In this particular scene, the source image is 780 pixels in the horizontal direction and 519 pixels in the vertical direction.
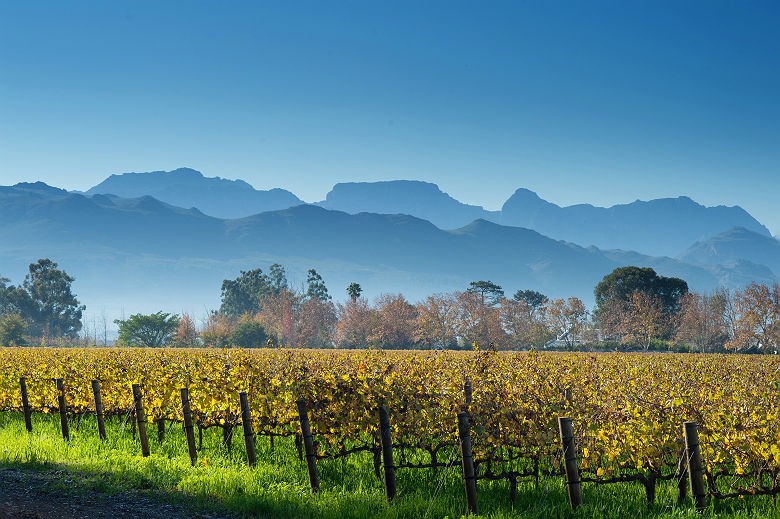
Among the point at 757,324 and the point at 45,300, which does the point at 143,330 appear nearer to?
the point at 45,300

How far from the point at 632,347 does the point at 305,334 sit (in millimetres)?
46932

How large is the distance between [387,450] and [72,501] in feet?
15.6

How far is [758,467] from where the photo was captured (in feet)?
26.9

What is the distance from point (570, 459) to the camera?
7.82m

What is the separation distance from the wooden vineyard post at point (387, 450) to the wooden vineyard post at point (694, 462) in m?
3.69

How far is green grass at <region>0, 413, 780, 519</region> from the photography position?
8.31 meters

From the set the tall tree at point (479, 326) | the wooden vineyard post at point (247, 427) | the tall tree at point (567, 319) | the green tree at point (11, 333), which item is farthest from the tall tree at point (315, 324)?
the wooden vineyard post at point (247, 427)

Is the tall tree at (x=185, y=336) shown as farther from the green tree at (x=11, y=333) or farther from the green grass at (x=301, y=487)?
the green grass at (x=301, y=487)

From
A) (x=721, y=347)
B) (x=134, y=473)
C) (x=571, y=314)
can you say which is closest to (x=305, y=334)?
(x=571, y=314)

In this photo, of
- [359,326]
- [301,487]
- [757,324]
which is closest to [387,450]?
[301,487]

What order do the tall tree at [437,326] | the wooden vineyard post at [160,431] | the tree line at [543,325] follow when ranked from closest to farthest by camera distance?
the wooden vineyard post at [160,431]
the tree line at [543,325]
the tall tree at [437,326]

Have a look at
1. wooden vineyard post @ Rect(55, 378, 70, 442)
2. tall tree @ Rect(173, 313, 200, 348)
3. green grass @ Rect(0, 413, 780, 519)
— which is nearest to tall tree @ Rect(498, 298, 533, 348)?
tall tree @ Rect(173, 313, 200, 348)

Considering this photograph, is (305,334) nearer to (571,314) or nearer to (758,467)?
(571,314)

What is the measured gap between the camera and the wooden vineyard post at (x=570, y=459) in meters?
7.75
